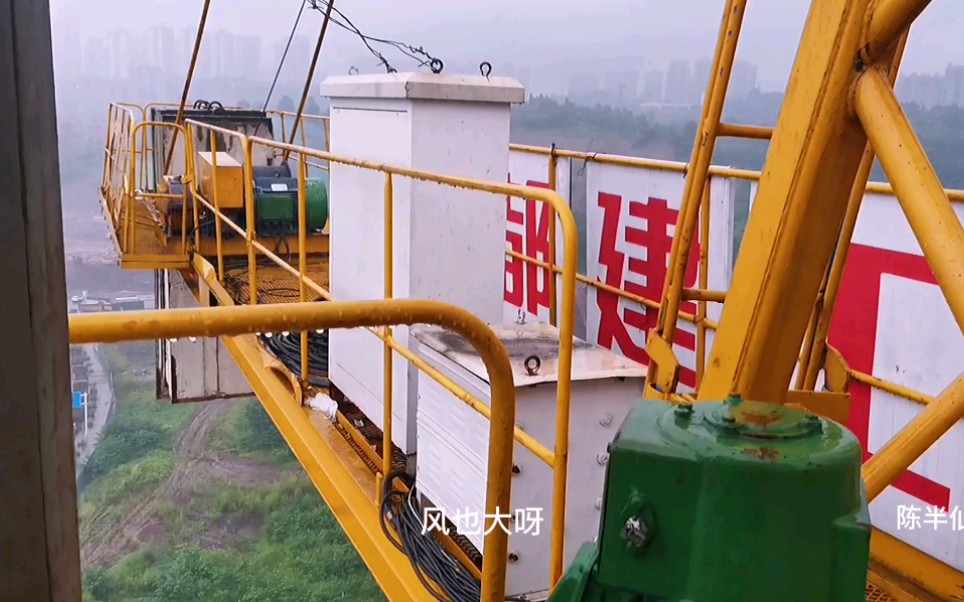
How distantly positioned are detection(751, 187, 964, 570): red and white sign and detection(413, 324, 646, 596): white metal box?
913 millimetres

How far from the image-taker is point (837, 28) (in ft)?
5.00

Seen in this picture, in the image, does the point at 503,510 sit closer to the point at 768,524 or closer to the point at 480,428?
the point at 480,428

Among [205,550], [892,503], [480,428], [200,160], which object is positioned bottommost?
[205,550]

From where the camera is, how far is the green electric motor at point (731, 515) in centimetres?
96

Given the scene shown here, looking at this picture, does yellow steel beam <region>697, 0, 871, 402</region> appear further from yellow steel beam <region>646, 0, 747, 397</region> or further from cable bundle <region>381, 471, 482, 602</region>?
cable bundle <region>381, 471, 482, 602</region>

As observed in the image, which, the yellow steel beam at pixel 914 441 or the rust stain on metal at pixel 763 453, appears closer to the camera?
the rust stain on metal at pixel 763 453

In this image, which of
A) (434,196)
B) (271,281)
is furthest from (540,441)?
(271,281)

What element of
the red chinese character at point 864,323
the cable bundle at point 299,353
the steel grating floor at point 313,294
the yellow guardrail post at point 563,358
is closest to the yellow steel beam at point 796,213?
the yellow guardrail post at point 563,358

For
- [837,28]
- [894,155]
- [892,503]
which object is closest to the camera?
[894,155]

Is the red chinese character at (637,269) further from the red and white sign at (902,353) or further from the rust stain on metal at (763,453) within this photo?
the rust stain on metal at (763,453)

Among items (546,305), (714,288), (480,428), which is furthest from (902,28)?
(546,305)

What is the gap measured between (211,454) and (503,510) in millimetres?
28992

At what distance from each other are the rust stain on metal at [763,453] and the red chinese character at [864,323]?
207 centimetres

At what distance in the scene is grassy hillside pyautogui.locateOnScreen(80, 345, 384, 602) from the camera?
22.3 meters
